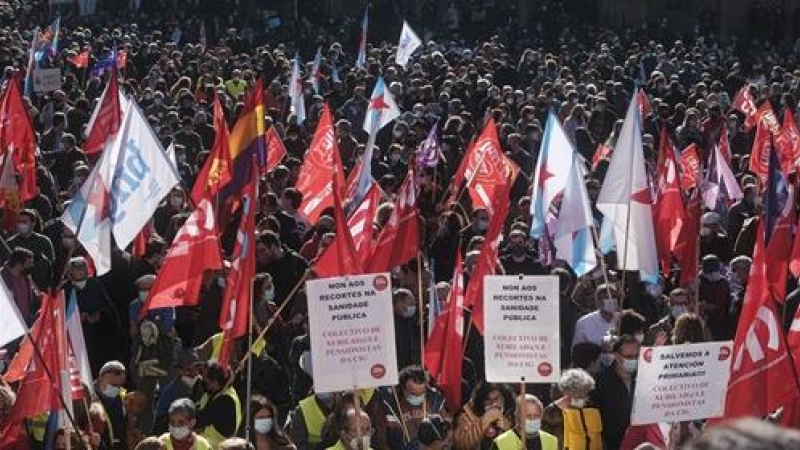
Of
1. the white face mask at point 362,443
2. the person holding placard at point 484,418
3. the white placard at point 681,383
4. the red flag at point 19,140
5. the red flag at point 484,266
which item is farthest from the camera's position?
the red flag at point 19,140

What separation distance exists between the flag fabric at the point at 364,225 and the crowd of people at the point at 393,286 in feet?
1.05

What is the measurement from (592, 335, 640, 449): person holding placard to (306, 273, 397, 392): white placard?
1.55 metres

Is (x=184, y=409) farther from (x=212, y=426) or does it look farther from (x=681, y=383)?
(x=681, y=383)

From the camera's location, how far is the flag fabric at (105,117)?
16188 millimetres

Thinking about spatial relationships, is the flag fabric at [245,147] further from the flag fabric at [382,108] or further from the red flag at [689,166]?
the flag fabric at [382,108]

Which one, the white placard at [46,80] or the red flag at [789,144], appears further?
the white placard at [46,80]

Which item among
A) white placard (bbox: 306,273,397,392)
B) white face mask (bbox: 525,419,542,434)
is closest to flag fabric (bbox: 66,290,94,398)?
white placard (bbox: 306,273,397,392)

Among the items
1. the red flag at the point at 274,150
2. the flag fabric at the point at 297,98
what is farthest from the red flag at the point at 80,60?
the red flag at the point at 274,150

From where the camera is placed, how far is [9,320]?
878 cm

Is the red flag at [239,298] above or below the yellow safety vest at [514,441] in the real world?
above

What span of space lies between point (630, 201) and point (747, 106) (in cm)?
893

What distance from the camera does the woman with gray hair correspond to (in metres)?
9.03

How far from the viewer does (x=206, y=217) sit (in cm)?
1138

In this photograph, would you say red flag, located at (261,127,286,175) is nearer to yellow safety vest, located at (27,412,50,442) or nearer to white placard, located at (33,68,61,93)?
white placard, located at (33,68,61,93)
